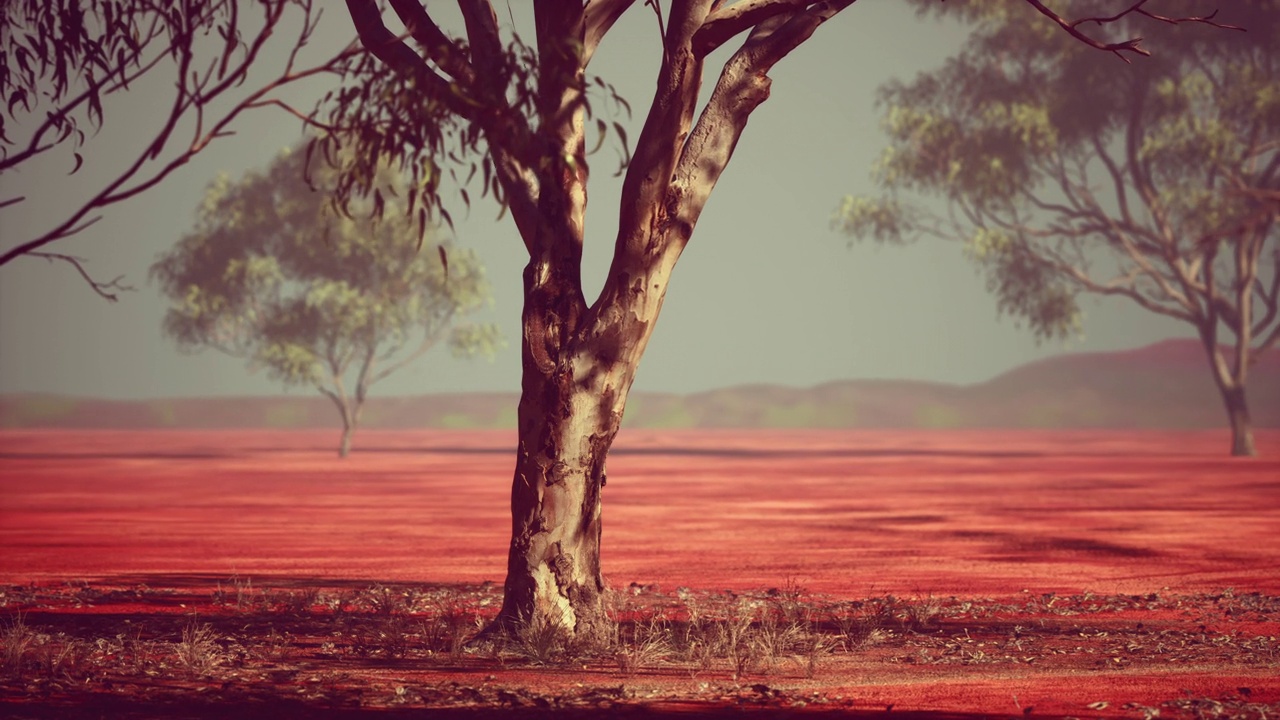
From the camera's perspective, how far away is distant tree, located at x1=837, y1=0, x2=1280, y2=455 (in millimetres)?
41156

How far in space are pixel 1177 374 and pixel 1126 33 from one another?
63041 millimetres

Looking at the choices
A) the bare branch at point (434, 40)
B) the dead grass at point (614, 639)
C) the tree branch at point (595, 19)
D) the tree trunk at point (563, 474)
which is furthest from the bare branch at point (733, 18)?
the dead grass at point (614, 639)

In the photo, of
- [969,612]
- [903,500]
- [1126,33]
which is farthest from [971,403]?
[969,612]

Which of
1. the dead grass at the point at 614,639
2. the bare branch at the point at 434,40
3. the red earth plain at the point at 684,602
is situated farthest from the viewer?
the bare branch at the point at 434,40

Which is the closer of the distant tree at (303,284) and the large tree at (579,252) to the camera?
the large tree at (579,252)

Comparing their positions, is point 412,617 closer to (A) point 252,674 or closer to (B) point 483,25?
(A) point 252,674

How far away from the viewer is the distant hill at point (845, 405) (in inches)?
3920

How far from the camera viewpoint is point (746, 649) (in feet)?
30.6

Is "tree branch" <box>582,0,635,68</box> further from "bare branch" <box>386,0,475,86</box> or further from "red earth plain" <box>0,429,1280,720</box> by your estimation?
"red earth plain" <box>0,429,1280,720</box>

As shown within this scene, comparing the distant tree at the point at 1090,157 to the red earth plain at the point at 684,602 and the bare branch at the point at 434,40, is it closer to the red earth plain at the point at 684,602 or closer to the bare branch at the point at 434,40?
the red earth plain at the point at 684,602

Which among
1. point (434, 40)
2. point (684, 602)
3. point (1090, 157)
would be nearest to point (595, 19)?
point (434, 40)

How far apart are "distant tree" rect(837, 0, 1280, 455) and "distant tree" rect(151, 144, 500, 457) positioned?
565 inches

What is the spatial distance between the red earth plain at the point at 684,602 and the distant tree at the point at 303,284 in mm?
13585

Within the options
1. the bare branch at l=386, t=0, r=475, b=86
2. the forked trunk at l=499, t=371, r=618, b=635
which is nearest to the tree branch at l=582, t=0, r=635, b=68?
the bare branch at l=386, t=0, r=475, b=86
